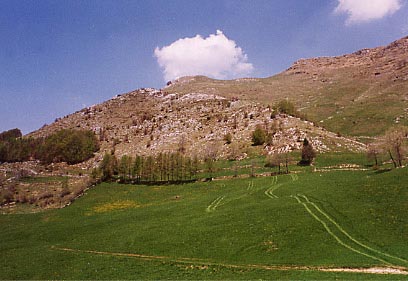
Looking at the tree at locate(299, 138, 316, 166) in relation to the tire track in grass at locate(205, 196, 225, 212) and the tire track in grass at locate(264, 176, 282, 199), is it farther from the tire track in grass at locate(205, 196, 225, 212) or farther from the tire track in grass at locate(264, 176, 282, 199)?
the tire track in grass at locate(205, 196, 225, 212)

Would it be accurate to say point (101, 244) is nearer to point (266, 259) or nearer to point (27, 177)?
point (266, 259)

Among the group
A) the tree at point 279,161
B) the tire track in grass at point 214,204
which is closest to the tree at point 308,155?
the tree at point 279,161

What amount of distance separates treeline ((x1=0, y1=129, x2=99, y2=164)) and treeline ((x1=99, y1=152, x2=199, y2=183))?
1932 inches

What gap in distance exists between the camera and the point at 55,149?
16738 centimetres

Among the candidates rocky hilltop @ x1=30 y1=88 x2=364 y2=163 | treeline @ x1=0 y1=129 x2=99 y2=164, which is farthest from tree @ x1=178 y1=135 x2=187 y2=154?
treeline @ x1=0 y1=129 x2=99 y2=164

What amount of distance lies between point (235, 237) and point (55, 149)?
14692cm

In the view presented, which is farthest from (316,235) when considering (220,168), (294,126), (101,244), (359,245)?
(294,126)

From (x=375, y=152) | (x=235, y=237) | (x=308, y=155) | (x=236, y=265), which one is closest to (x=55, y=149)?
(x=308, y=155)

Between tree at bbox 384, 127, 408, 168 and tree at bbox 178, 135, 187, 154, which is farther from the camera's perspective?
tree at bbox 178, 135, 187, 154

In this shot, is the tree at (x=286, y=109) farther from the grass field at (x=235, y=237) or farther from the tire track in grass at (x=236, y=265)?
the tire track in grass at (x=236, y=265)

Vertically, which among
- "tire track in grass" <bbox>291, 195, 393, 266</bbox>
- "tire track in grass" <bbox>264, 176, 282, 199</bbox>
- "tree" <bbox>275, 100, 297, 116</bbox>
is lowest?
"tire track in grass" <bbox>291, 195, 393, 266</bbox>

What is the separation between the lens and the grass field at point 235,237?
122 ft

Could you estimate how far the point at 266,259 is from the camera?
3906cm

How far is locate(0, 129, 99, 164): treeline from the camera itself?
543 feet
